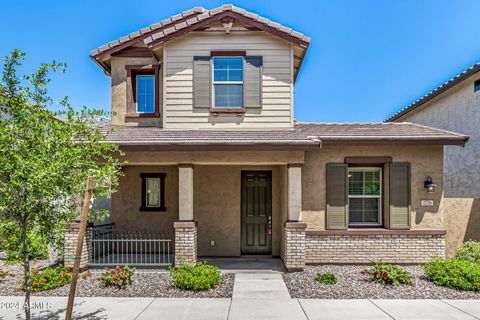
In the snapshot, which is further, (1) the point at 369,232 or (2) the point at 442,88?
(2) the point at 442,88

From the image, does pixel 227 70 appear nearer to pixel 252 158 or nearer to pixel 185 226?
pixel 252 158

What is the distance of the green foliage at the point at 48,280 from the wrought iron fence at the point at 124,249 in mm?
1277

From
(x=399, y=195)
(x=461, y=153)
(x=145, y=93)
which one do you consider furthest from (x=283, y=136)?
(x=461, y=153)

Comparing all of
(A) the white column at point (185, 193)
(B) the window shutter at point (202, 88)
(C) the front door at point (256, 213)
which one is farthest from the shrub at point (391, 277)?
(B) the window shutter at point (202, 88)

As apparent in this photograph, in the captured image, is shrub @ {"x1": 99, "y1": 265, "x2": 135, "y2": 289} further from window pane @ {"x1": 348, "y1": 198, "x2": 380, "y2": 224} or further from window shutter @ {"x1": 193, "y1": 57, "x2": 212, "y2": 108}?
window pane @ {"x1": 348, "y1": 198, "x2": 380, "y2": 224}

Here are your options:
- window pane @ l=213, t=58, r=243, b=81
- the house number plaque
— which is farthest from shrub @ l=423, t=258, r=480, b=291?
window pane @ l=213, t=58, r=243, b=81

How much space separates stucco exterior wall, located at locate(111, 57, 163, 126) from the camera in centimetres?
1053

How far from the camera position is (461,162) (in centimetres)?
1209

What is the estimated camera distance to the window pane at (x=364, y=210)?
9.48 meters

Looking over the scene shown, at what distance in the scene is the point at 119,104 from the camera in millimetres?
10688

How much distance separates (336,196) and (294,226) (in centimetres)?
173

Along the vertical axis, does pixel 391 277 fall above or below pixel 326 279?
above

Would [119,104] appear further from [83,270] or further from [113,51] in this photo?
[83,270]

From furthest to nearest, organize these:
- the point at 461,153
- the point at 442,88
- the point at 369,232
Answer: the point at 442,88 → the point at 461,153 → the point at 369,232
